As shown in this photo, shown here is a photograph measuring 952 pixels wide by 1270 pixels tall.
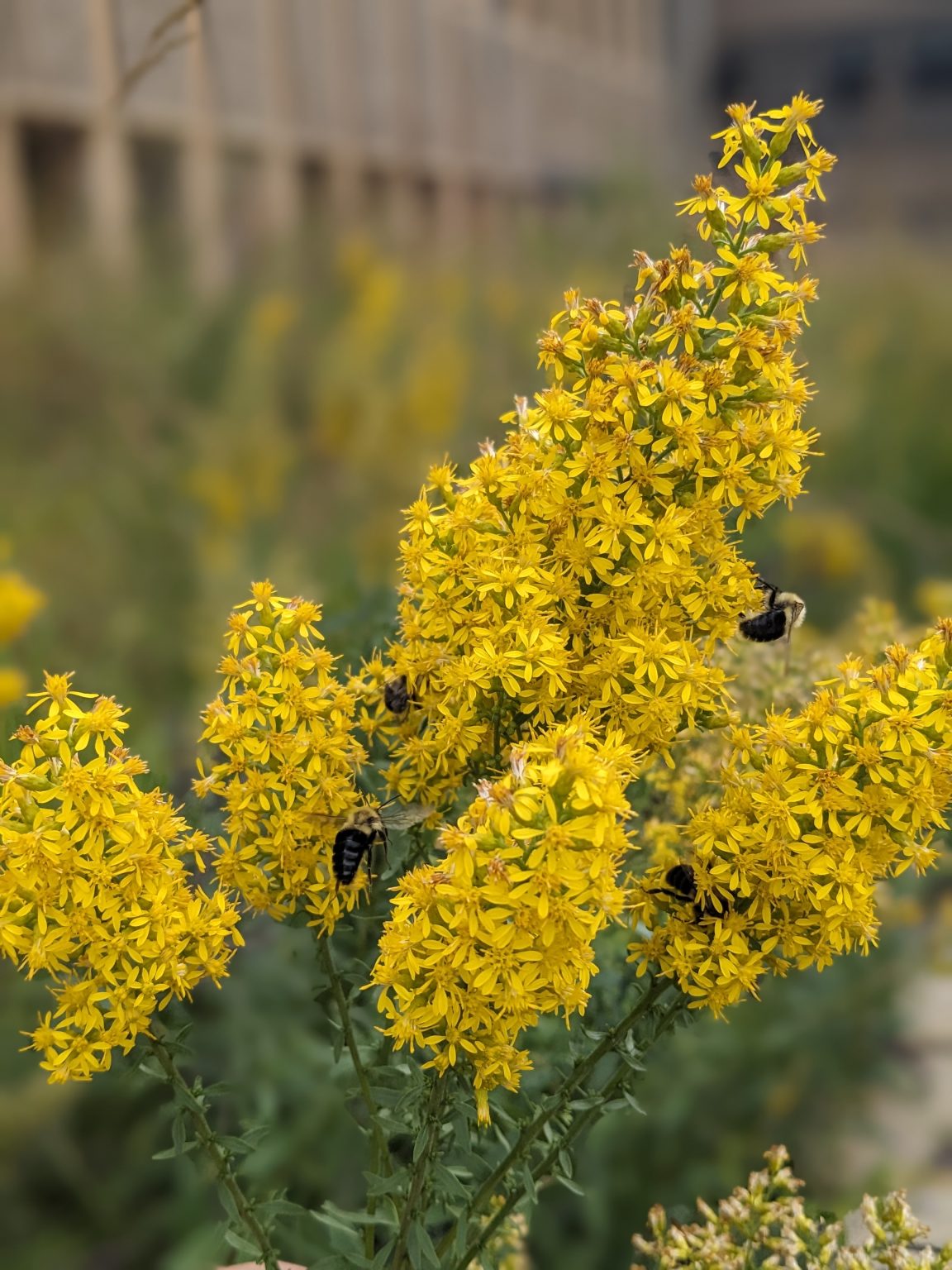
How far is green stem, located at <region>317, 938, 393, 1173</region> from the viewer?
108 centimetres

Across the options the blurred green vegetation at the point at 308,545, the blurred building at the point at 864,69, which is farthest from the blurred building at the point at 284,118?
the blurred building at the point at 864,69

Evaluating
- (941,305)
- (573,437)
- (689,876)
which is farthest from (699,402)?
(941,305)

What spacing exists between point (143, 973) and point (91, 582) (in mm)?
3220

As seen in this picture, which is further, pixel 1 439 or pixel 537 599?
pixel 1 439

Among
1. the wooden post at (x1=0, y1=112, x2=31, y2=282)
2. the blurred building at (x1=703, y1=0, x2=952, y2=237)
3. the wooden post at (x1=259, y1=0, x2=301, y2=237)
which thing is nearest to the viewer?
the wooden post at (x1=0, y1=112, x2=31, y2=282)

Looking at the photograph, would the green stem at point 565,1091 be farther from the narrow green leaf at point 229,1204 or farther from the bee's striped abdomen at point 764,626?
the bee's striped abdomen at point 764,626

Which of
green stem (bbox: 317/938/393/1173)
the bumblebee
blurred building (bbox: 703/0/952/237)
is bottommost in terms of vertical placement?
green stem (bbox: 317/938/393/1173)

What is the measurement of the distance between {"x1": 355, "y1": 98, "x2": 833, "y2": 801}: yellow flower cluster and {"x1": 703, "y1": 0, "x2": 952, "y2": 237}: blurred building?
19.5m

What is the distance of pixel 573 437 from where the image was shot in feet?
3.26

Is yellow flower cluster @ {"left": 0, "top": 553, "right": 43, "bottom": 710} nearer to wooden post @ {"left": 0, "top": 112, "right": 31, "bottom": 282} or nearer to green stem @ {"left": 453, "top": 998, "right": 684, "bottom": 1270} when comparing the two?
green stem @ {"left": 453, "top": 998, "right": 684, "bottom": 1270}

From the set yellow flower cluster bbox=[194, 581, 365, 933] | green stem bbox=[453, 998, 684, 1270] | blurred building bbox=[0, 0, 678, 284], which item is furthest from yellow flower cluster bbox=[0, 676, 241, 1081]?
blurred building bbox=[0, 0, 678, 284]

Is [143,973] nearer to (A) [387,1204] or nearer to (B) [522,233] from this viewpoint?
(A) [387,1204]

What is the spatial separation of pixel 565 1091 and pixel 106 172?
6057 millimetres

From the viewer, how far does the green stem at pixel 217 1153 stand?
1.03 metres
